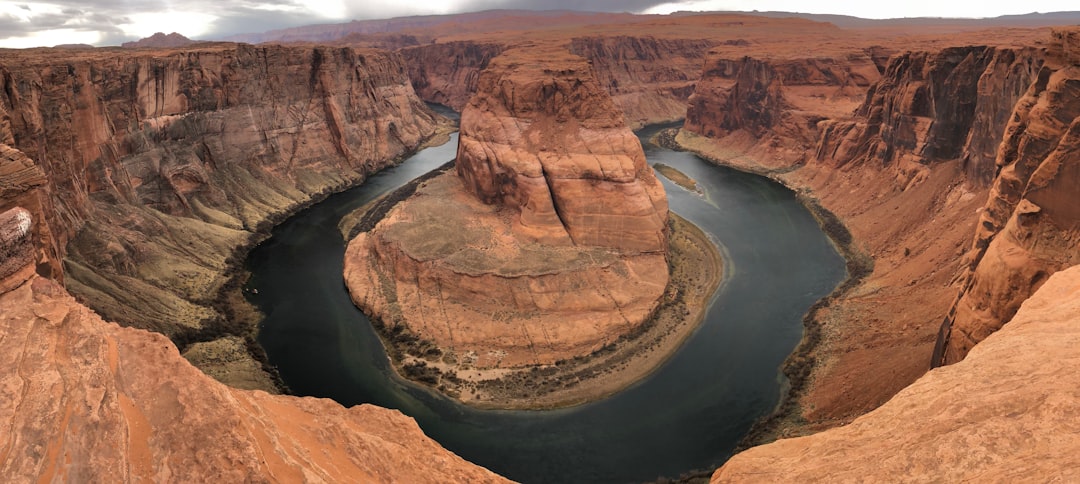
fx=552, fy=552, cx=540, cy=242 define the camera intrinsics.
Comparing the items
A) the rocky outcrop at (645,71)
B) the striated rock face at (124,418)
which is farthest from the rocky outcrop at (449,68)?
the striated rock face at (124,418)

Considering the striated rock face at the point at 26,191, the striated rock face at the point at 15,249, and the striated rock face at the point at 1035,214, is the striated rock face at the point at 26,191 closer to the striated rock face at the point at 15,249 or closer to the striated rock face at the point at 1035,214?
the striated rock face at the point at 15,249

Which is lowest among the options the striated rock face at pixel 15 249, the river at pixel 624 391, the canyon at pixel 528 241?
the river at pixel 624 391

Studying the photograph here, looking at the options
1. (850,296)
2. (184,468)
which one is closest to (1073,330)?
(184,468)

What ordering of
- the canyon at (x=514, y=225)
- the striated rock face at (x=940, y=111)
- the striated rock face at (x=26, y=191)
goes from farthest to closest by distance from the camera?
the striated rock face at (x=940, y=111) < the striated rock face at (x=26, y=191) < the canyon at (x=514, y=225)

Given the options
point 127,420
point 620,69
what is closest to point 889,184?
point 127,420

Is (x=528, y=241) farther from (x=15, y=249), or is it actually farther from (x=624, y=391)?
(x=15, y=249)

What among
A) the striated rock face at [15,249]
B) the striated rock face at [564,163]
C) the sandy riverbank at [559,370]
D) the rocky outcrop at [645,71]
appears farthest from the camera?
A: the rocky outcrop at [645,71]

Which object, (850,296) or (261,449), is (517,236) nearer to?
(850,296)
